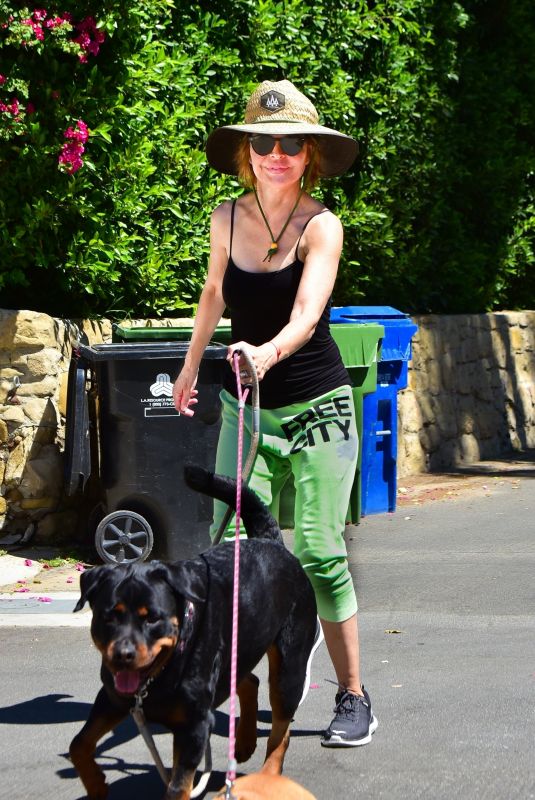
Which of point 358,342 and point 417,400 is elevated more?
point 358,342

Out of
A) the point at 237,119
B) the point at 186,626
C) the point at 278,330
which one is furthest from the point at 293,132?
the point at 237,119

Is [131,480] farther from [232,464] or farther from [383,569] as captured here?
[232,464]

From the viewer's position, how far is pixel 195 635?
11.4ft

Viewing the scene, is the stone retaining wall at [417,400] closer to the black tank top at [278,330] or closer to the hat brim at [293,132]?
the hat brim at [293,132]

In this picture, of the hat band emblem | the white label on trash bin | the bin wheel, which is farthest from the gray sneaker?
the white label on trash bin

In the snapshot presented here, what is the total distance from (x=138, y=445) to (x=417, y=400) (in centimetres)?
432

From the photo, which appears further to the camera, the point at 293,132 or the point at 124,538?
the point at 124,538

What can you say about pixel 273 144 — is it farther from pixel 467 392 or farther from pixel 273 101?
pixel 467 392

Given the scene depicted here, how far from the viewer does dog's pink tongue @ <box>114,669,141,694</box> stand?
3262 millimetres

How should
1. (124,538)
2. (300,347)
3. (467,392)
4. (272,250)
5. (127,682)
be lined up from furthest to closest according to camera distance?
(467,392)
(124,538)
(272,250)
(300,347)
(127,682)

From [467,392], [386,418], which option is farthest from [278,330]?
[467,392]

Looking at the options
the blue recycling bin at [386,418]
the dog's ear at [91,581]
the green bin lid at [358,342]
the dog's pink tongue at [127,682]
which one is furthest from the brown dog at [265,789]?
the blue recycling bin at [386,418]

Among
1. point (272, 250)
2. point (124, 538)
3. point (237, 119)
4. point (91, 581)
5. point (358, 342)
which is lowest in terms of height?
point (124, 538)

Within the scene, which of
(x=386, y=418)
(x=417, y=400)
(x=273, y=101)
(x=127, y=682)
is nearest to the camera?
(x=127, y=682)
